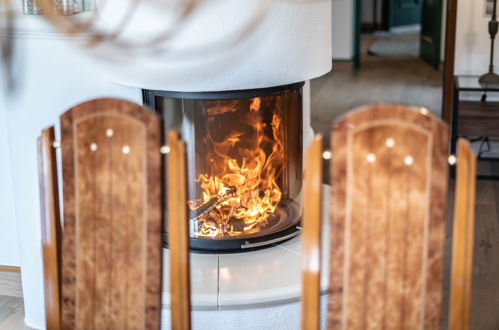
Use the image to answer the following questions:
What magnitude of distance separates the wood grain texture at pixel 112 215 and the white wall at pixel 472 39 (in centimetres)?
402

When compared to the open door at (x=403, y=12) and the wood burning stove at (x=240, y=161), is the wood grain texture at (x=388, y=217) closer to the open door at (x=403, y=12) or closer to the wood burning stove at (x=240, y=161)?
the wood burning stove at (x=240, y=161)

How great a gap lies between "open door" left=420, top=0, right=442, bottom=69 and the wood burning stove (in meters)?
5.75

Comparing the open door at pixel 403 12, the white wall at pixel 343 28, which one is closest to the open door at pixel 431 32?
the white wall at pixel 343 28

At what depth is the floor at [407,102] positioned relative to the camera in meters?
2.98

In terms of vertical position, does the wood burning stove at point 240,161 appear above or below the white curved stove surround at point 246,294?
above

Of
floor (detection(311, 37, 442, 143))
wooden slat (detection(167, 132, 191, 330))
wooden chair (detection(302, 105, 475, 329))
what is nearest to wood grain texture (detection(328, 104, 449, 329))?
wooden chair (detection(302, 105, 475, 329))

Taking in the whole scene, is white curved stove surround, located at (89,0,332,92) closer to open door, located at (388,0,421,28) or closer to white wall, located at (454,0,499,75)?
white wall, located at (454,0,499,75)

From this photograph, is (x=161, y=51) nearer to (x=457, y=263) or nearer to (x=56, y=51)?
(x=56, y=51)

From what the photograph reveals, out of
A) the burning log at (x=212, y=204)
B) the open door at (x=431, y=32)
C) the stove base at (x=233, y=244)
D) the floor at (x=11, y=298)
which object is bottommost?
the floor at (x=11, y=298)

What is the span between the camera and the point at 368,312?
4.87 feet

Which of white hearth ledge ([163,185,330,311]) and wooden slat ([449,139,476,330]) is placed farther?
white hearth ledge ([163,185,330,311])

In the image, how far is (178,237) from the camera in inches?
60.3

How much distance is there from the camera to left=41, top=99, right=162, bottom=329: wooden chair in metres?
1.54

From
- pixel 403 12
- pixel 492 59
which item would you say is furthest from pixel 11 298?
pixel 403 12
